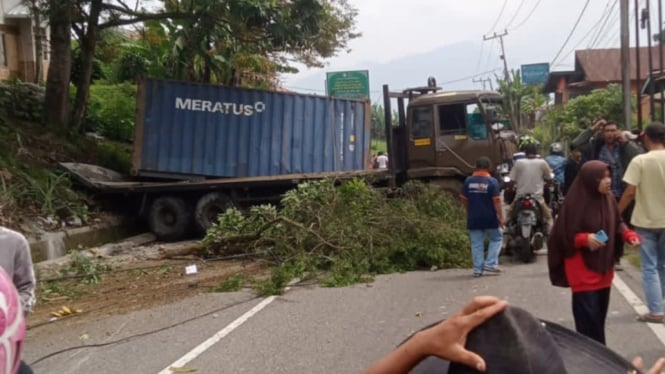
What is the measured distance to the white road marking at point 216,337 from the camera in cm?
657

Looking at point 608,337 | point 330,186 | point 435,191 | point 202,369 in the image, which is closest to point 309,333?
point 202,369

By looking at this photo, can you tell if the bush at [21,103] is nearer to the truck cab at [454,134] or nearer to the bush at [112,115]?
the bush at [112,115]

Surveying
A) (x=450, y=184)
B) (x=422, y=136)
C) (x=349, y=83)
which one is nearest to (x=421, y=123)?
(x=422, y=136)

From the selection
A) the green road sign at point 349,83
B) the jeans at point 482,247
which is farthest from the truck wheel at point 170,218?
the green road sign at point 349,83

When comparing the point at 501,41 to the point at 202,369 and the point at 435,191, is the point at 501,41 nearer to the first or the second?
the point at 435,191

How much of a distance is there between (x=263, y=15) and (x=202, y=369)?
37.3 feet

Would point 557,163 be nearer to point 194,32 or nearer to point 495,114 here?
point 495,114

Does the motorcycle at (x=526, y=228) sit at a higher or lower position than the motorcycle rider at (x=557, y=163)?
lower

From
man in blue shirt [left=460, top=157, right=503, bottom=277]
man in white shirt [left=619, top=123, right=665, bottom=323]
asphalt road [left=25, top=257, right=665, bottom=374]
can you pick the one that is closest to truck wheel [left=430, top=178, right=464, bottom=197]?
man in blue shirt [left=460, top=157, right=503, bottom=277]

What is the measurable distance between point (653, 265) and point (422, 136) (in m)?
8.60

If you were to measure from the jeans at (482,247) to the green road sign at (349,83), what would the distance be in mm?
18356

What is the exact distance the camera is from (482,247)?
10.2 m

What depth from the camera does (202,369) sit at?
20.9 ft

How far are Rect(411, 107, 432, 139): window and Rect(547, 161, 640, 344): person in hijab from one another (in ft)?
31.0
